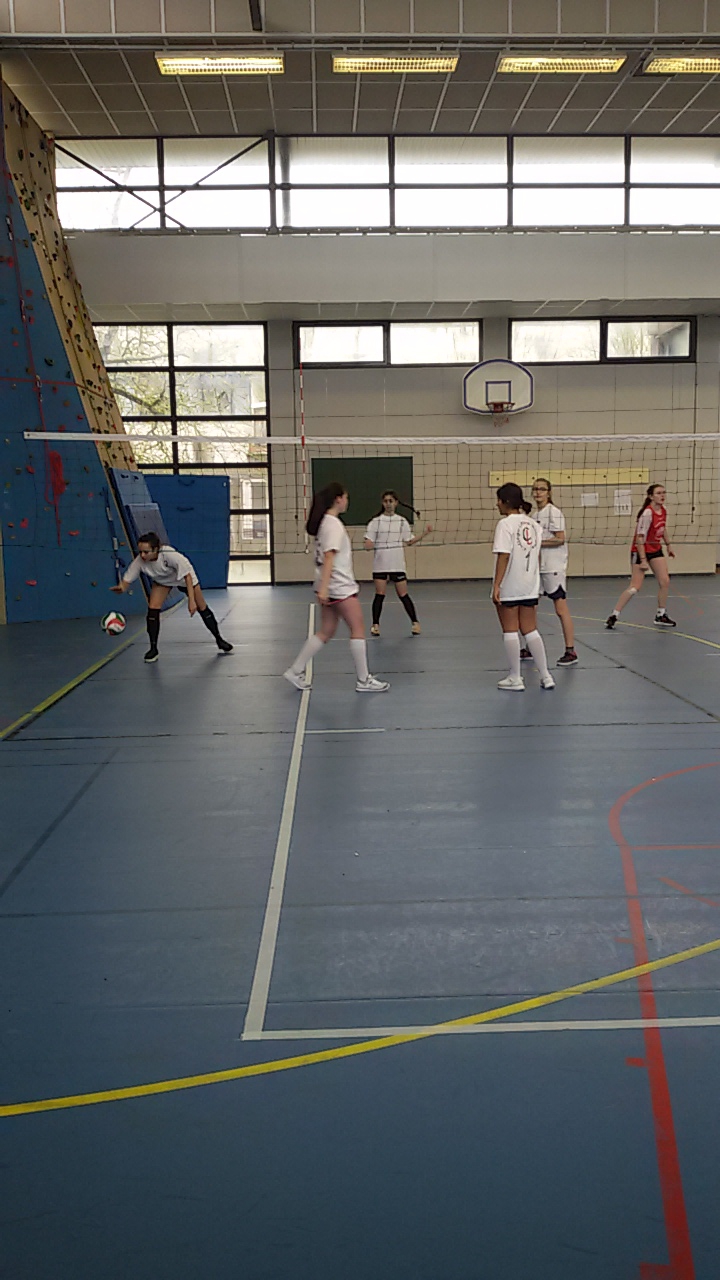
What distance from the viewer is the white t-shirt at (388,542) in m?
11.3

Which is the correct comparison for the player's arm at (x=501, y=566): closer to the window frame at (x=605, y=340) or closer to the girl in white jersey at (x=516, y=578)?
the girl in white jersey at (x=516, y=578)

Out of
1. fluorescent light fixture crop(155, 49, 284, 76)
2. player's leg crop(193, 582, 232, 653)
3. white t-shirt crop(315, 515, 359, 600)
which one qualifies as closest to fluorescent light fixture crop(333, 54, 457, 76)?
fluorescent light fixture crop(155, 49, 284, 76)

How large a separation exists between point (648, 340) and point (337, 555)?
47.1 feet

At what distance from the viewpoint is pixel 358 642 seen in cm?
826

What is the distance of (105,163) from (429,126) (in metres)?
6.01

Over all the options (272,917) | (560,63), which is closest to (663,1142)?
(272,917)

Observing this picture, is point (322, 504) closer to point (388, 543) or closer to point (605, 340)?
point (388, 543)

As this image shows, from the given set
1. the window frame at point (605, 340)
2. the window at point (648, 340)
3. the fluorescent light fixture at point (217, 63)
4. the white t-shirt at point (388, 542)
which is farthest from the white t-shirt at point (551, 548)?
the window at point (648, 340)

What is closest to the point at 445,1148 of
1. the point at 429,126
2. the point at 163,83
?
the point at 163,83

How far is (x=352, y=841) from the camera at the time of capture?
469cm

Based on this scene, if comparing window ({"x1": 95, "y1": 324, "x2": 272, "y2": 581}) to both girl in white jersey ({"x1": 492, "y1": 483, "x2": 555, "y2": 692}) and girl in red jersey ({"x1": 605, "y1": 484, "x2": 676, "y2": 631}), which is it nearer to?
girl in red jersey ({"x1": 605, "y1": 484, "x2": 676, "y2": 631})

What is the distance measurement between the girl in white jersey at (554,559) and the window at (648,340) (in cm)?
1143

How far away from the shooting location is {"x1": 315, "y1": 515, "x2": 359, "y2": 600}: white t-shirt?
26.0 ft

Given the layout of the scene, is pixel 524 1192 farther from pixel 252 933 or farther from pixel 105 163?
pixel 105 163
